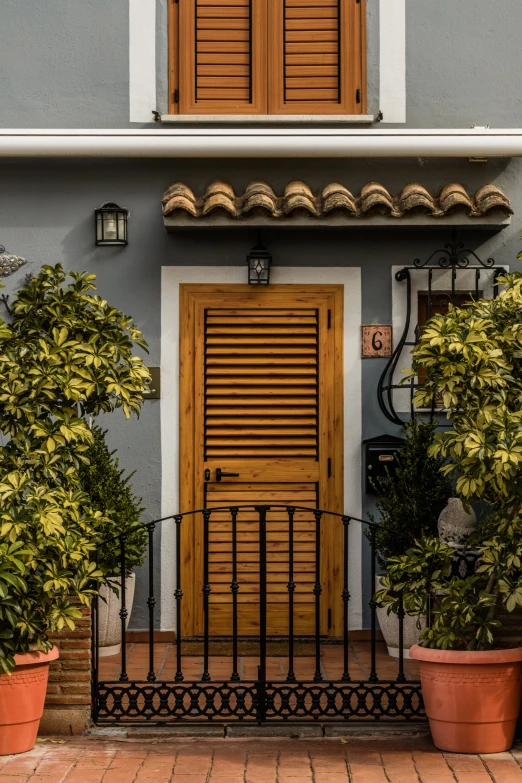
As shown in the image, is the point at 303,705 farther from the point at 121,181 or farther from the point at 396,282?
the point at 121,181

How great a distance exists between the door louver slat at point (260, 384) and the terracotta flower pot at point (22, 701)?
2.99 meters

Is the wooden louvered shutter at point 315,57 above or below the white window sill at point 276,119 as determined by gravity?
above

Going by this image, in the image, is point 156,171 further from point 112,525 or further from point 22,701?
point 22,701

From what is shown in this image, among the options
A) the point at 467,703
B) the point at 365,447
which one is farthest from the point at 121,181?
the point at 467,703

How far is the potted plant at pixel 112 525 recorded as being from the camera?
324 inches

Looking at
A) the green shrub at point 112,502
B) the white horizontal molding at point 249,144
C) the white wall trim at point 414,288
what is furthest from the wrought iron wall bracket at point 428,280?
the green shrub at point 112,502

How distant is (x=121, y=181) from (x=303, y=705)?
14.5 ft

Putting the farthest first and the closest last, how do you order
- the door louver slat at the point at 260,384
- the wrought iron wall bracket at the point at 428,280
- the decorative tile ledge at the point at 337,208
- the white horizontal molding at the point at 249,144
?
1. the door louver slat at the point at 260,384
2. the wrought iron wall bracket at the point at 428,280
3. the white horizontal molding at the point at 249,144
4. the decorative tile ledge at the point at 337,208

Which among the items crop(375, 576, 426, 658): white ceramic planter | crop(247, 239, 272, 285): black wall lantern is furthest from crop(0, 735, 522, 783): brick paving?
crop(247, 239, 272, 285): black wall lantern

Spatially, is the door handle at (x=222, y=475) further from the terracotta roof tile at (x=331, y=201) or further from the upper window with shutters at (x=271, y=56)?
the upper window with shutters at (x=271, y=56)

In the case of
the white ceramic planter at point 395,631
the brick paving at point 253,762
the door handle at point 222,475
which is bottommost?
the brick paving at point 253,762

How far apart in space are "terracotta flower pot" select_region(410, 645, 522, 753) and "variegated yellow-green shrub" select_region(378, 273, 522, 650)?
122mm

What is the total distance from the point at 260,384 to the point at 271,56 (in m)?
2.64

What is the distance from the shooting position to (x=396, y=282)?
898cm
